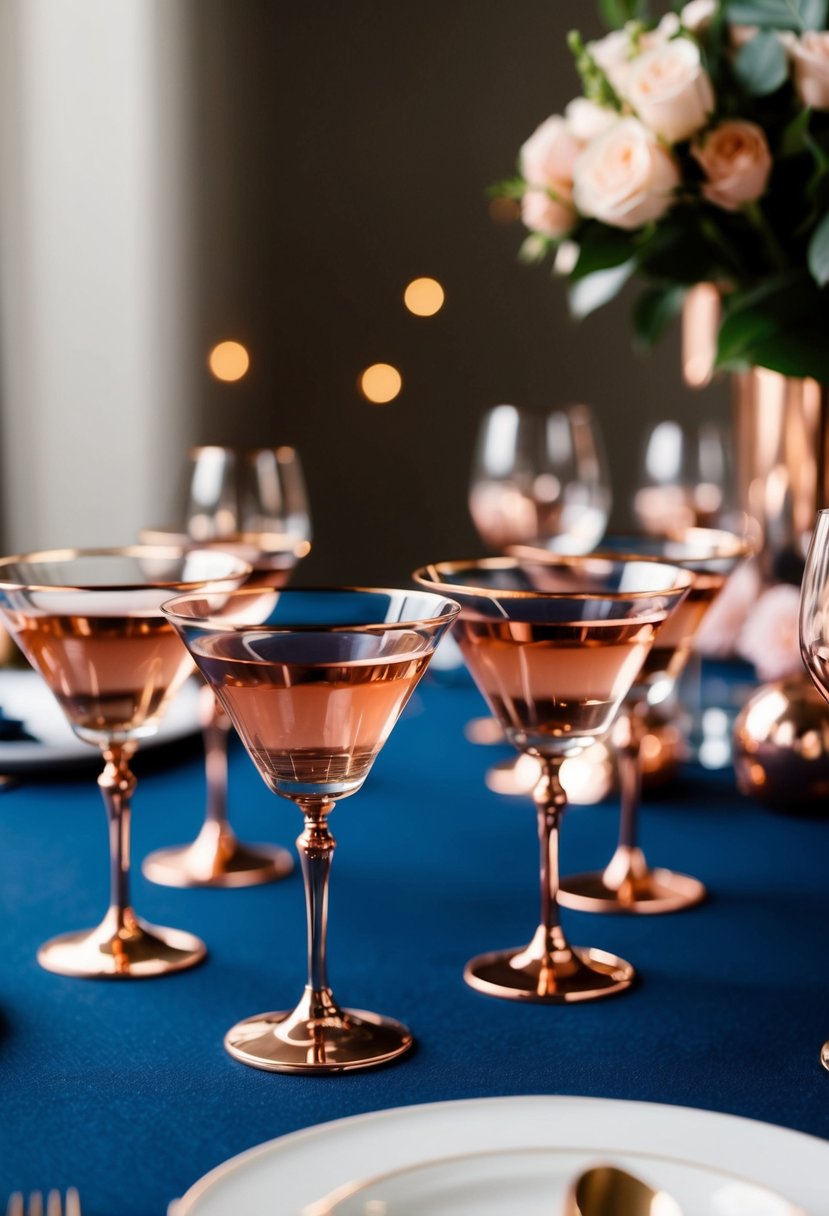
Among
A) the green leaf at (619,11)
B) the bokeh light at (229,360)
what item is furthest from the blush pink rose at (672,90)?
the bokeh light at (229,360)

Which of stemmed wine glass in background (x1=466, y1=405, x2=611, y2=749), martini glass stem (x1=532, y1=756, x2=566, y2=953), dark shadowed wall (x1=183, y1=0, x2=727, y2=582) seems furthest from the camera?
dark shadowed wall (x1=183, y1=0, x2=727, y2=582)

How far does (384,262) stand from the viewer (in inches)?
142

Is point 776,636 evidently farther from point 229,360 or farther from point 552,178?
point 229,360

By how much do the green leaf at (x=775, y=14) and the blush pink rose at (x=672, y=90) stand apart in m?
0.05

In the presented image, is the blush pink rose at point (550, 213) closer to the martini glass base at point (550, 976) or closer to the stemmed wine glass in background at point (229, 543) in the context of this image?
the stemmed wine glass in background at point (229, 543)

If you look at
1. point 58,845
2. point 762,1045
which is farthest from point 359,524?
point 762,1045

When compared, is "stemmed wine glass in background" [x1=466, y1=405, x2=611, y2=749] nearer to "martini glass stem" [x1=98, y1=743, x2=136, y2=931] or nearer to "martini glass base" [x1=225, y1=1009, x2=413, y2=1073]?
"martini glass stem" [x1=98, y1=743, x2=136, y2=931]

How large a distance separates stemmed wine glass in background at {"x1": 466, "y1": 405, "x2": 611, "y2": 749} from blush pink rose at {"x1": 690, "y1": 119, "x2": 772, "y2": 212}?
473mm

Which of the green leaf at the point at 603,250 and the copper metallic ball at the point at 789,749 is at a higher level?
the green leaf at the point at 603,250

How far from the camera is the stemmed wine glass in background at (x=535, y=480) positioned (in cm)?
174

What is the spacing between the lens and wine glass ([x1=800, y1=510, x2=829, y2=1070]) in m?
0.82

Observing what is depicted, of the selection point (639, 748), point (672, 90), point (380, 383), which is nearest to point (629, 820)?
point (639, 748)

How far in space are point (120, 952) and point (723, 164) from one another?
847 mm

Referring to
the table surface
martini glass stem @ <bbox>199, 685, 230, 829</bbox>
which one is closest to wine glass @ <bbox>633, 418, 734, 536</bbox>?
the table surface
